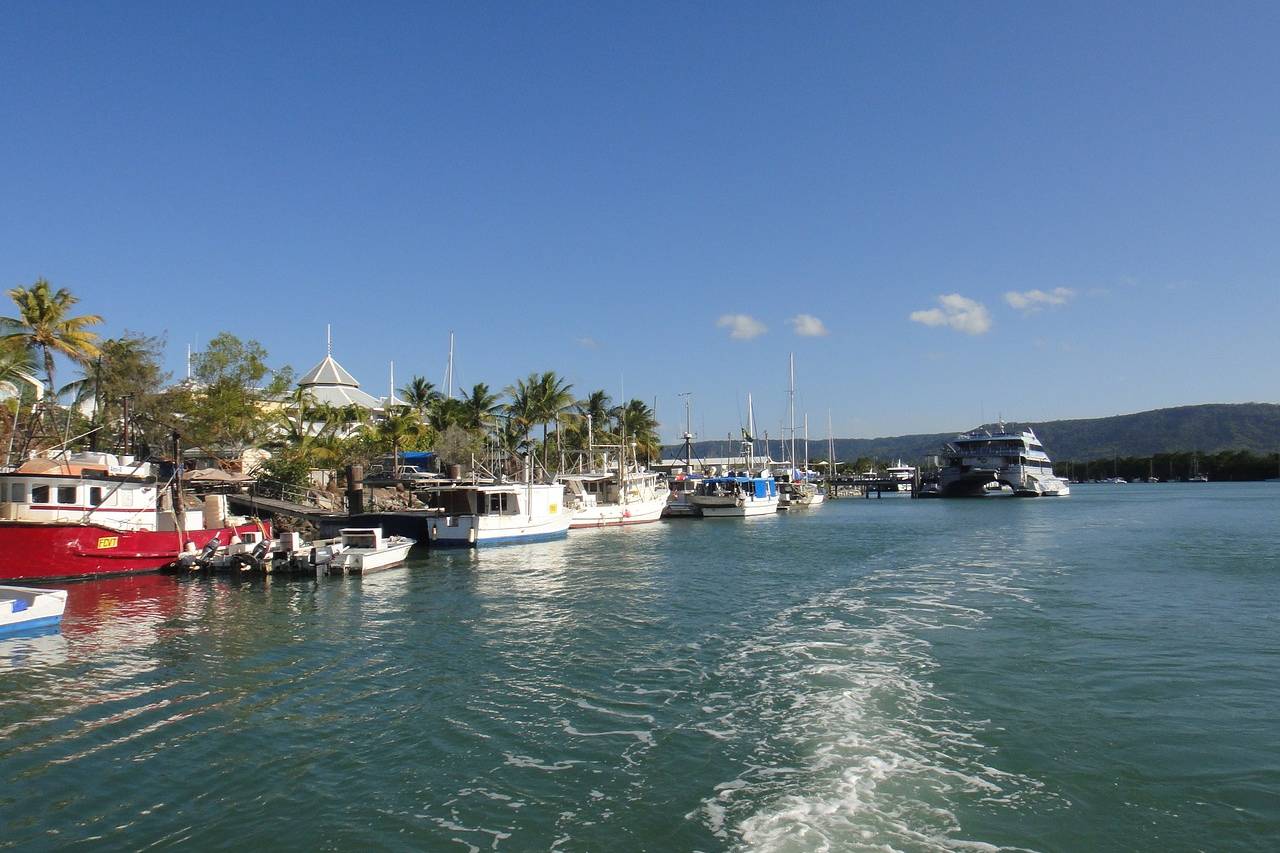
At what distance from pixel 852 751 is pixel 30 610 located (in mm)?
18838

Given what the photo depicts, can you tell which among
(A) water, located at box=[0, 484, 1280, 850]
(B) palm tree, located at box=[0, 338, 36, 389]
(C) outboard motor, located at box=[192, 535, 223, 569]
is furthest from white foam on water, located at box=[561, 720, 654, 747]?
(B) palm tree, located at box=[0, 338, 36, 389]

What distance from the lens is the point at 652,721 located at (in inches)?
488

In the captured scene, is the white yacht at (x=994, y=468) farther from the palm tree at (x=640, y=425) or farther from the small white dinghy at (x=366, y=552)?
the small white dinghy at (x=366, y=552)

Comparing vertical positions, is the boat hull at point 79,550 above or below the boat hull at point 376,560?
above

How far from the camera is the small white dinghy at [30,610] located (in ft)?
61.7

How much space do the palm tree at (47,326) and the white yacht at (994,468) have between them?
363 ft

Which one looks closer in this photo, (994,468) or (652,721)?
(652,721)

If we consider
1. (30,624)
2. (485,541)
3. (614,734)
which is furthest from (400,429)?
(614,734)

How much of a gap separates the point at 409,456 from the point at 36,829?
5476 centimetres

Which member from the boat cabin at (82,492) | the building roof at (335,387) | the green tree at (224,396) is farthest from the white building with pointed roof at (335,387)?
the boat cabin at (82,492)

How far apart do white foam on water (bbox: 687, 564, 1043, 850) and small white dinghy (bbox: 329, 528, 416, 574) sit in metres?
17.8

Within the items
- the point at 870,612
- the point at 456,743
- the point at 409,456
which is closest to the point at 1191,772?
the point at 456,743

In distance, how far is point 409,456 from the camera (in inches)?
2461

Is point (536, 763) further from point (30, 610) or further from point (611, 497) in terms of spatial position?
point (611, 497)
